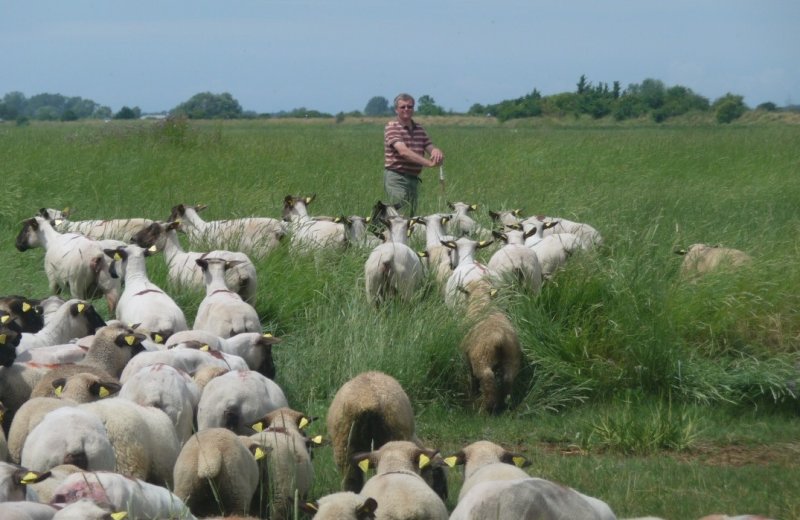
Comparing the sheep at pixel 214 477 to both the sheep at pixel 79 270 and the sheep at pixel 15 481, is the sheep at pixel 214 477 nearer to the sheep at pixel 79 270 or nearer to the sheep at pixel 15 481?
the sheep at pixel 15 481

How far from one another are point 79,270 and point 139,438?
6442mm

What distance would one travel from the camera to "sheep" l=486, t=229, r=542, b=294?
11.7 meters

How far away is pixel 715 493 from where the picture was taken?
314 inches

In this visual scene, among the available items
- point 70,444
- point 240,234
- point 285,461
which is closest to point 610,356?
point 285,461

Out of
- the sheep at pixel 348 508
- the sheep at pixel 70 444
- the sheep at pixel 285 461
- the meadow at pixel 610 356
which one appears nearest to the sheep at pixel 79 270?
the meadow at pixel 610 356

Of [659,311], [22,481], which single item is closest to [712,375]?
[659,311]

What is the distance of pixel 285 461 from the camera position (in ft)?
23.0

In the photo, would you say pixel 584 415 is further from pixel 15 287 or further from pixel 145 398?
pixel 15 287

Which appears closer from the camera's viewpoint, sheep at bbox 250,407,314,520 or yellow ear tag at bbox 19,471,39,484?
yellow ear tag at bbox 19,471,39,484

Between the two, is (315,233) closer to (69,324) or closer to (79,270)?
(79,270)

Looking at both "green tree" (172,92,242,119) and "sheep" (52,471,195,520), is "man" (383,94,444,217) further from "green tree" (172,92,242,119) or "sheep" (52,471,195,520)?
"green tree" (172,92,242,119)

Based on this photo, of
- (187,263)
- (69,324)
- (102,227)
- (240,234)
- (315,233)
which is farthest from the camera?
(102,227)

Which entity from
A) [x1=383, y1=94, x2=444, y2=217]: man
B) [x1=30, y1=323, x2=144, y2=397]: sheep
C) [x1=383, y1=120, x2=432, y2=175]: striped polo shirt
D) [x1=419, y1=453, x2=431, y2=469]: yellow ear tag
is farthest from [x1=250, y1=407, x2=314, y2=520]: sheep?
[x1=383, y1=120, x2=432, y2=175]: striped polo shirt

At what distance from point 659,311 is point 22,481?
688 centimetres
